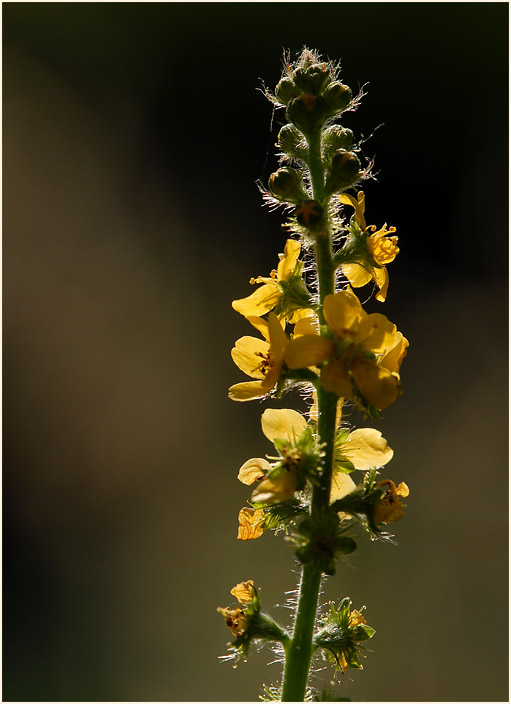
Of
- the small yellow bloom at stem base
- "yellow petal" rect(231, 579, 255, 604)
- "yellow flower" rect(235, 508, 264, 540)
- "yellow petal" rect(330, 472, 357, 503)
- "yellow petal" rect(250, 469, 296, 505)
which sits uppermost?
"yellow petal" rect(330, 472, 357, 503)

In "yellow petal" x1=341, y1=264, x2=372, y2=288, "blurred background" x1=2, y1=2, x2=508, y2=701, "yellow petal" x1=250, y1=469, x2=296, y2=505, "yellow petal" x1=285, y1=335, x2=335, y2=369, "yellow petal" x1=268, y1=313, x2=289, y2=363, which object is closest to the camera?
"yellow petal" x1=250, y1=469, x2=296, y2=505

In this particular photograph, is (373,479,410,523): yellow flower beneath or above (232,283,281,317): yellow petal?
beneath

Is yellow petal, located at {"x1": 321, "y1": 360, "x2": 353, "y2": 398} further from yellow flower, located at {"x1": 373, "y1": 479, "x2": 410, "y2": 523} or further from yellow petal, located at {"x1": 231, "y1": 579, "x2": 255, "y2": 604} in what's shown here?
yellow petal, located at {"x1": 231, "y1": 579, "x2": 255, "y2": 604}

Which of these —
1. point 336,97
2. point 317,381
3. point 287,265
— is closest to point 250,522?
point 317,381

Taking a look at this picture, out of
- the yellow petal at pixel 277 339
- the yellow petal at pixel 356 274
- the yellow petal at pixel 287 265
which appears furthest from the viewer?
the yellow petal at pixel 356 274

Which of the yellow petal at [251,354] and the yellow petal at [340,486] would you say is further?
the yellow petal at [251,354]

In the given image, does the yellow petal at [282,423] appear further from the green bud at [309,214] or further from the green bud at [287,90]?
the green bud at [287,90]

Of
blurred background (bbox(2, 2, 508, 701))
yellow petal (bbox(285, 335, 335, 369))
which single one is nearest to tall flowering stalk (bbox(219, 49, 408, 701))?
yellow petal (bbox(285, 335, 335, 369))

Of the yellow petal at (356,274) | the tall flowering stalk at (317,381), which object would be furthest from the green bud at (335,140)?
the yellow petal at (356,274)
